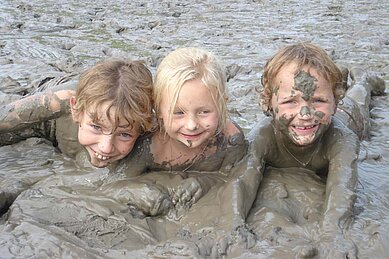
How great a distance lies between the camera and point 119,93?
3604mm

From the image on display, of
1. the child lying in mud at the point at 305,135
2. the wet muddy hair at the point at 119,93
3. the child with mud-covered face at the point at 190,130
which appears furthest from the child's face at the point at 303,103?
the wet muddy hair at the point at 119,93

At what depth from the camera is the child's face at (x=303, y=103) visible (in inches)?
145

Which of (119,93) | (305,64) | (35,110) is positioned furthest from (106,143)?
(305,64)

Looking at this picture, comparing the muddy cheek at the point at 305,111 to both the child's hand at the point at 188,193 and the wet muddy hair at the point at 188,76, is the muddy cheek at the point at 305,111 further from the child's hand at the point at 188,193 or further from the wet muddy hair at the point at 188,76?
the child's hand at the point at 188,193

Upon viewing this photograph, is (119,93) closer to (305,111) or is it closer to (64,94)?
(64,94)

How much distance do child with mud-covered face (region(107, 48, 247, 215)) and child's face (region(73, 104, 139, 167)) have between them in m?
0.19

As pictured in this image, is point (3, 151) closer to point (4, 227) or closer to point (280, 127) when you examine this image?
point (4, 227)

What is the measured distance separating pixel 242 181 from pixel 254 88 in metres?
2.61

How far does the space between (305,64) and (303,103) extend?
0.27m

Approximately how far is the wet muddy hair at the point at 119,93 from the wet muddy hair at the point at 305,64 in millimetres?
820

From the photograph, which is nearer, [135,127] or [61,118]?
[135,127]

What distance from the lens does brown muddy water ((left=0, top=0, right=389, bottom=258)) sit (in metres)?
3.17

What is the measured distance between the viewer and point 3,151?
15.0 ft

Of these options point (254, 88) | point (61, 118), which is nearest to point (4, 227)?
point (61, 118)
